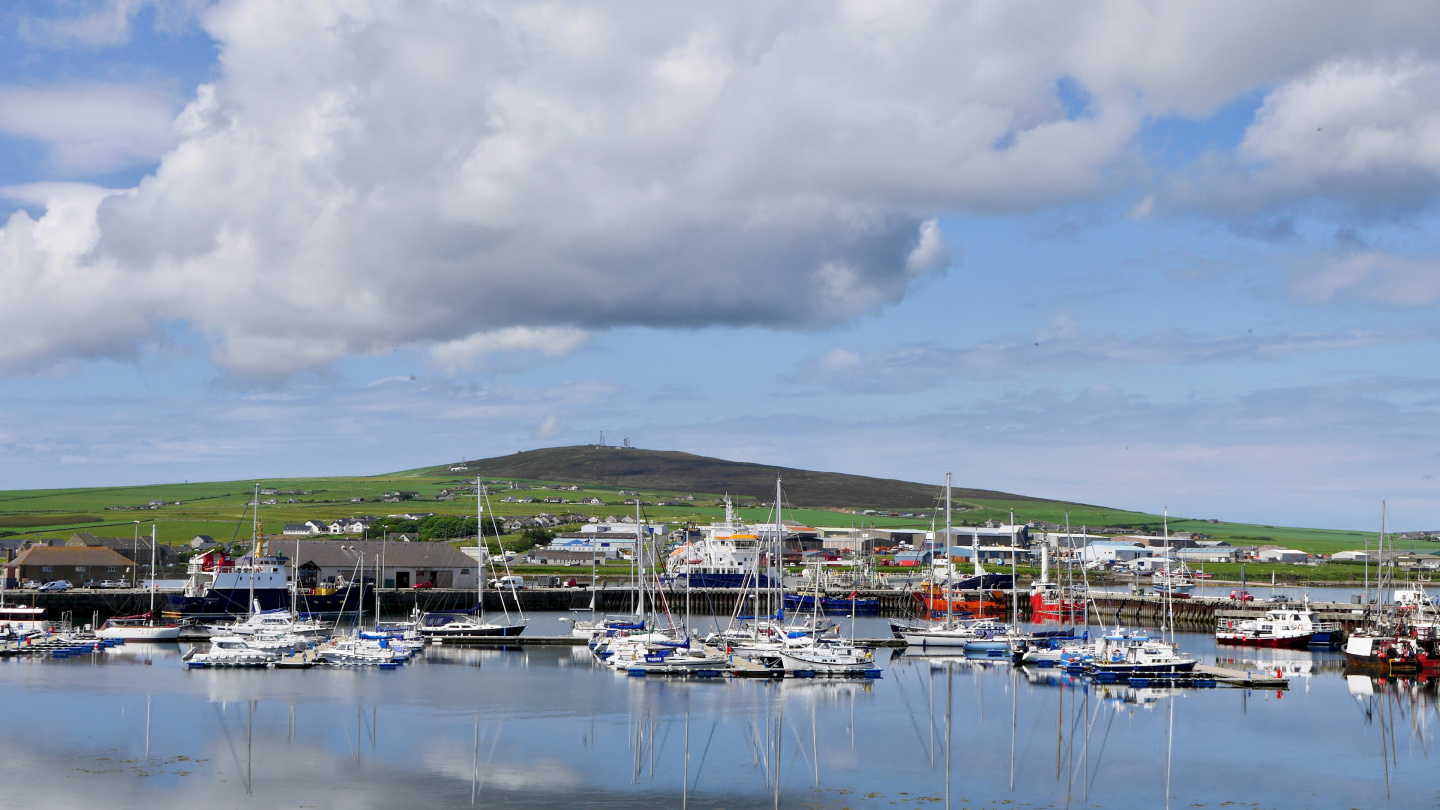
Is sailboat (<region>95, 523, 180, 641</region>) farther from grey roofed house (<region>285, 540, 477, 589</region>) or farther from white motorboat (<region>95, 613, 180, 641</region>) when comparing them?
grey roofed house (<region>285, 540, 477, 589</region>)

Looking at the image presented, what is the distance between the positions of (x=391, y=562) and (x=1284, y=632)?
69.2 meters

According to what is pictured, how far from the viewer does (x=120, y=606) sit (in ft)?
318

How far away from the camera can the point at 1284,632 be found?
245ft

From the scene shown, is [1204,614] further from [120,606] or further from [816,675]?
→ [120,606]

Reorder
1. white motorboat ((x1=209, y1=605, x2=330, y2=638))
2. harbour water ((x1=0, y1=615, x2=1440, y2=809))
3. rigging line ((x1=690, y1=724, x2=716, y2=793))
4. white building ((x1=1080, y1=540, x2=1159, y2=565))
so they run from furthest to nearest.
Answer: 1. white building ((x1=1080, y1=540, x2=1159, y2=565))
2. white motorboat ((x1=209, y1=605, x2=330, y2=638))
3. rigging line ((x1=690, y1=724, x2=716, y2=793))
4. harbour water ((x1=0, y1=615, x2=1440, y2=809))

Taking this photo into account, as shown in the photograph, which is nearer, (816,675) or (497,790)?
(497,790)

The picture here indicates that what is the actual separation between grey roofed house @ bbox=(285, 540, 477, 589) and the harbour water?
49.7 metres

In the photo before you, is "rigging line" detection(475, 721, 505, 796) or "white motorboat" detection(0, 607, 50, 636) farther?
"white motorboat" detection(0, 607, 50, 636)

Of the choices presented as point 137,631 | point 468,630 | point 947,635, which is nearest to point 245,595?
point 137,631

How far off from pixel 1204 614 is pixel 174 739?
2826 inches

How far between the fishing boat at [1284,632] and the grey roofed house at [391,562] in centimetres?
6266

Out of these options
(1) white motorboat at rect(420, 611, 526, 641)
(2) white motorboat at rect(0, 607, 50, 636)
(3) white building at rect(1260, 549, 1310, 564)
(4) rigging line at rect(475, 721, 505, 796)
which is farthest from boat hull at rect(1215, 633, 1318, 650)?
(3) white building at rect(1260, 549, 1310, 564)

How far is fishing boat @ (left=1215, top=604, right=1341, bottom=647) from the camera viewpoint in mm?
74312

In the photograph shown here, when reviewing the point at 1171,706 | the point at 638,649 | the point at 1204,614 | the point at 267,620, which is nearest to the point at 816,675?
the point at 638,649
